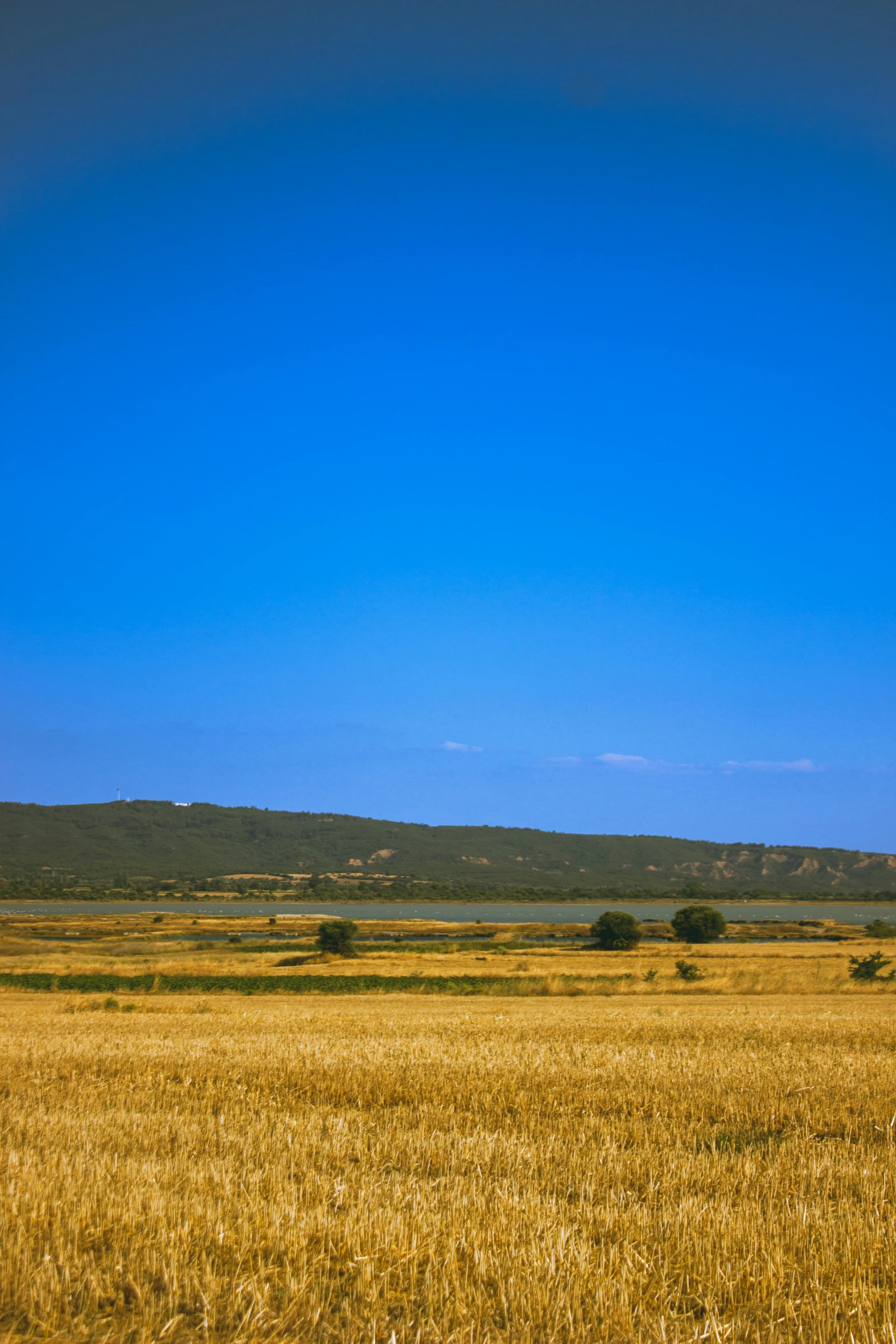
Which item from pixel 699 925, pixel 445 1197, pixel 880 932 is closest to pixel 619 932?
pixel 699 925

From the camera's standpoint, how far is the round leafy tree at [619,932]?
83812 mm

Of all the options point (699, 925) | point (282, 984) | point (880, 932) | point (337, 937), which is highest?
point (282, 984)

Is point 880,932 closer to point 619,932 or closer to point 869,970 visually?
point 619,932

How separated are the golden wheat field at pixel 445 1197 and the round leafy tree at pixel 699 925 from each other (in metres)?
85.0

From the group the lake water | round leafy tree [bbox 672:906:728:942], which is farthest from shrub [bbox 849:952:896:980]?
the lake water

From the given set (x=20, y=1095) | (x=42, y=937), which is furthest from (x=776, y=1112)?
(x=42, y=937)

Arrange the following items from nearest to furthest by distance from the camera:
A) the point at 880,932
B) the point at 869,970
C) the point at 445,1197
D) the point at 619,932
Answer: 1. the point at 445,1197
2. the point at 869,970
3. the point at 619,932
4. the point at 880,932

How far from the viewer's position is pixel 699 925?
96062 millimetres

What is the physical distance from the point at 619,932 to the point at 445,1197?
81.3 metres

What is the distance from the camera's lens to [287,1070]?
13.6 metres

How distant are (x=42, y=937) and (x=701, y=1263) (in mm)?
98457

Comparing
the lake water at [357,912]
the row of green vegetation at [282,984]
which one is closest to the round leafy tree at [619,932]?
the row of green vegetation at [282,984]

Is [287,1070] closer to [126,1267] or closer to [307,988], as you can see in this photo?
[126,1267]

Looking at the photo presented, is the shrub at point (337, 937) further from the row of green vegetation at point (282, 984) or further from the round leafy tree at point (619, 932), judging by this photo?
the round leafy tree at point (619, 932)
